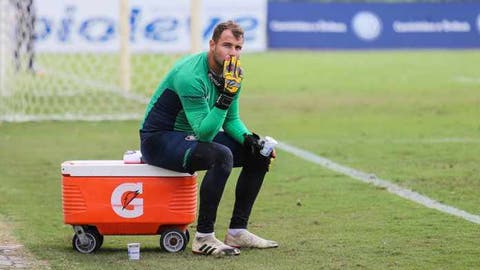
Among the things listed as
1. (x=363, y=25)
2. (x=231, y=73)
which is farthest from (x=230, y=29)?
(x=363, y=25)

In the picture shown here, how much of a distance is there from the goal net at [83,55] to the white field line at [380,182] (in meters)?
5.03

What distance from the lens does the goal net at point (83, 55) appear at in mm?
19875

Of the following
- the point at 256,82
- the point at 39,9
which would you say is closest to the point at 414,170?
the point at 256,82

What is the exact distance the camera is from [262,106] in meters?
20.8

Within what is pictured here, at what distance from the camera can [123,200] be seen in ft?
28.0

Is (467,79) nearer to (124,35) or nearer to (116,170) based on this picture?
(124,35)

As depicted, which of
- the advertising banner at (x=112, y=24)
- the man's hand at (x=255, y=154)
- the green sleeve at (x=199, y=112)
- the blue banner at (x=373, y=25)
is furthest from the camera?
the blue banner at (x=373, y=25)

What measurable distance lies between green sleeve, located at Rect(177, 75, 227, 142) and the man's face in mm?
207

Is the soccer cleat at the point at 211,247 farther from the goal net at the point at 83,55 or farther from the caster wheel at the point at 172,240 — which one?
the goal net at the point at 83,55

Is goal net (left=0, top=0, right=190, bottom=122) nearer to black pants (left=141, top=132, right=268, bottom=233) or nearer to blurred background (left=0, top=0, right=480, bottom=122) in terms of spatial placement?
blurred background (left=0, top=0, right=480, bottom=122)

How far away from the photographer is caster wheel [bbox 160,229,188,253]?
858 centimetres

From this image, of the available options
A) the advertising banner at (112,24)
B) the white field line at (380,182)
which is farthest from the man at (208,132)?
the advertising banner at (112,24)

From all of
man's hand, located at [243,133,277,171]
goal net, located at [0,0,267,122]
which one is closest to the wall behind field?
goal net, located at [0,0,267,122]

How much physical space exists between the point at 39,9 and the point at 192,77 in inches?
783
